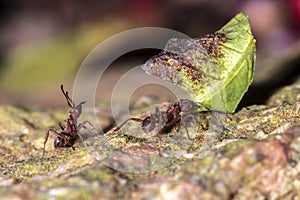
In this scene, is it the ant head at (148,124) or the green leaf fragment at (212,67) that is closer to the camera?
the green leaf fragment at (212,67)

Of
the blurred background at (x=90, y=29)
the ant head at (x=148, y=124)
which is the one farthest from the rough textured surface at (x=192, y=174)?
the blurred background at (x=90, y=29)

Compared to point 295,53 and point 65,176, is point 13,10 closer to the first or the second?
point 295,53

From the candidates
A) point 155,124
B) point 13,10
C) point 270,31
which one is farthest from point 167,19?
point 155,124

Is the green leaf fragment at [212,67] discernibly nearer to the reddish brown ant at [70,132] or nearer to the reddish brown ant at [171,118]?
the reddish brown ant at [171,118]

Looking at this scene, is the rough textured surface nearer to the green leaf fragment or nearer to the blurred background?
the green leaf fragment

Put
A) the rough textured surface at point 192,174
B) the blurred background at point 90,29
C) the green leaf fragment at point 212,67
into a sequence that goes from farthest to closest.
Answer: the blurred background at point 90,29 → the green leaf fragment at point 212,67 → the rough textured surface at point 192,174

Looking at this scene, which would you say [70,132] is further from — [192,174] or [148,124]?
[192,174]

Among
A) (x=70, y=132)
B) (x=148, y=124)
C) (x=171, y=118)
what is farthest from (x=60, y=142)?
(x=171, y=118)
